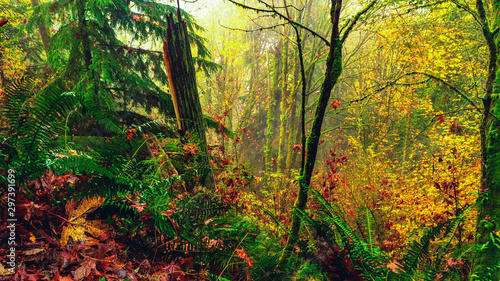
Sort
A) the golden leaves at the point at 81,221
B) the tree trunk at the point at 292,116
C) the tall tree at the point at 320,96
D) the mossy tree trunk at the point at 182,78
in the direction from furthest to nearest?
the tree trunk at the point at 292,116, the mossy tree trunk at the point at 182,78, the tall tree at the point at 320,96, the golden leaves at the point at 81,221

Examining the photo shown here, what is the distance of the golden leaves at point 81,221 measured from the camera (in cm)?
131

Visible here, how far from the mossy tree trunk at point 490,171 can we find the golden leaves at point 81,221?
3408 millimetres

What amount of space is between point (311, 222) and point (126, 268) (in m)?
1.17

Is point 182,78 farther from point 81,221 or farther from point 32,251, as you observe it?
point 32,251

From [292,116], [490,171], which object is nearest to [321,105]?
[490,171]

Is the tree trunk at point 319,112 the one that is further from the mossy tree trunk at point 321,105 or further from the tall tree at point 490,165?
the tall tree at point 490,165

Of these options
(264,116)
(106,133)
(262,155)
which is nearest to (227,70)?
(264,116)

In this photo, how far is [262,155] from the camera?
1531 cm

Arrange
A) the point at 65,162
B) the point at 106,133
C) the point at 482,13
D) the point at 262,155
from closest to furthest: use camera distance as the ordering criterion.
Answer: the point at 65,162 < the point at 482,13 < the point at 106,133 < the point at 262,155

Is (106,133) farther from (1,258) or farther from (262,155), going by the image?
(262,155)

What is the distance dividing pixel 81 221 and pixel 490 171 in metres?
3.93

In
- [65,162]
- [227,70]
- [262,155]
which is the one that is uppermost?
[227,70]

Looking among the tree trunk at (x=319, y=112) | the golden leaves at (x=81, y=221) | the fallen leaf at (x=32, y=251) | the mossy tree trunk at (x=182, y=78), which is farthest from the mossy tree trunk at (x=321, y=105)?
the mossy tree trunk at (x=182, y=78)

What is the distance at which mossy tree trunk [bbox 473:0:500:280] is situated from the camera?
2.46m
